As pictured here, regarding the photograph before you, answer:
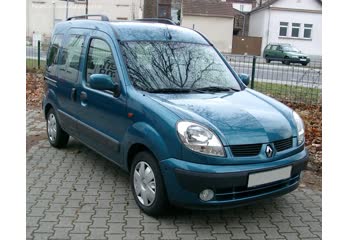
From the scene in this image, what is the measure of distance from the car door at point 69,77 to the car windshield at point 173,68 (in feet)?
3.57

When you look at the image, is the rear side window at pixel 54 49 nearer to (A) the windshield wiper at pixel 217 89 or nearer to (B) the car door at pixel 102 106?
(B) the car door at pixel 102 106

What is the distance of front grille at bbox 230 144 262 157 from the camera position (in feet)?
11.3

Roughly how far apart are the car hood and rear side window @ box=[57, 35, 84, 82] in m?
1.70

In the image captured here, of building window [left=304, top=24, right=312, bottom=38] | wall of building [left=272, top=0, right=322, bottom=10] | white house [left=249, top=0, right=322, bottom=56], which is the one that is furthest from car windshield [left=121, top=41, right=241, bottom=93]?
building window [left=304, top=24, right=312, bottom=38]

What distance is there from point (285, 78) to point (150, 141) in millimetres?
8475

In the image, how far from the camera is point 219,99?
409cm

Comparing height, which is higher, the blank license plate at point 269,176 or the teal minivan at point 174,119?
the teal minivan at point 174,119

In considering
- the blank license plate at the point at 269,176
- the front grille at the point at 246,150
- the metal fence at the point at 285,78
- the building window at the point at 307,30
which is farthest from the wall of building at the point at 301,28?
the front grille at the point at 246,150

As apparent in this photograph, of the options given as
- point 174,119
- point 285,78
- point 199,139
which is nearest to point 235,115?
point 199,139

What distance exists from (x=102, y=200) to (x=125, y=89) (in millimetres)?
1249

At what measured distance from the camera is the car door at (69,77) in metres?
5.20

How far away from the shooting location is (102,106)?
4504 mm

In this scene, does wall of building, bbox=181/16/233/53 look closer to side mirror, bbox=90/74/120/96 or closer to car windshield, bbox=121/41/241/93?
car windshield, bbox=121/41/241/93

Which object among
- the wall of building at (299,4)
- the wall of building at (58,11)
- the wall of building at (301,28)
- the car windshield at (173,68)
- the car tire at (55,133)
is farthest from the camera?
the wall of building at (301,28)
